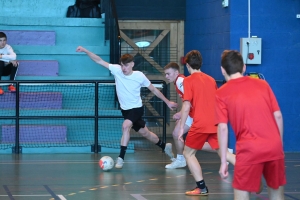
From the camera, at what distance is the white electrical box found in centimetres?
1245

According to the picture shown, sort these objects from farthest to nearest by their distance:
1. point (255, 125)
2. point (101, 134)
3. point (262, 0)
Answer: point (101, 134), point (262, 0), point (255, 125)

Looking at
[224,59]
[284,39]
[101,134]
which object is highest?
[284,39]

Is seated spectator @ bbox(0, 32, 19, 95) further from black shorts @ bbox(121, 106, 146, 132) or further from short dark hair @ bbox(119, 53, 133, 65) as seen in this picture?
short dark hair @ bbox(119, 53, 133, 65)

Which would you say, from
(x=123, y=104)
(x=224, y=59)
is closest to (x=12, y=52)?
(x=123, y=104)

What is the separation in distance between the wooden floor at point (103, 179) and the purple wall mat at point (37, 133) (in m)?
0.85

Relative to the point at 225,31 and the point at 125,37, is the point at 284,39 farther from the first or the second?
the point at 125,37

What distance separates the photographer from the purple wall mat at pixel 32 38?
15.1 m

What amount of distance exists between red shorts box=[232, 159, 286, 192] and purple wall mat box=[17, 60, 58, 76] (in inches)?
372

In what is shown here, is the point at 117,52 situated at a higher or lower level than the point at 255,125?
higher

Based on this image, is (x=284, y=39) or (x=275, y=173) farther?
(x=284, y=39)

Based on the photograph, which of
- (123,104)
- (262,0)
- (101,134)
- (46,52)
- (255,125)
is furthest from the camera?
(46,52)

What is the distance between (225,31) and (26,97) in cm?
440

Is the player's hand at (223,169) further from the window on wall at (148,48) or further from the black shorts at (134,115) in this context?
the window on wall at (148,48)

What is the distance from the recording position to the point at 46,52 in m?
14.8
